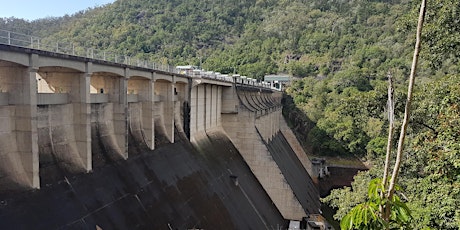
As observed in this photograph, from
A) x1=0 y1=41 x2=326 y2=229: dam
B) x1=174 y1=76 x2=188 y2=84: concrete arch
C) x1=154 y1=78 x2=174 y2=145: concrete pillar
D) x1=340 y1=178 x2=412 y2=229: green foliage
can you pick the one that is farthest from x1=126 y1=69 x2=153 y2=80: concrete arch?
x1=340 y1=178 x2=412 y2=229: green foliage

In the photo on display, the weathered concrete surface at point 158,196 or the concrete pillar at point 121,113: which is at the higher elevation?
the concrete pillar at point 121,113

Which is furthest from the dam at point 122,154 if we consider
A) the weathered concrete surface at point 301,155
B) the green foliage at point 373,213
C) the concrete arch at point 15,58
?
the weathered concrete surface at point 301,155

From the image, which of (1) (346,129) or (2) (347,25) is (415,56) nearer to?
(1) (346,129)

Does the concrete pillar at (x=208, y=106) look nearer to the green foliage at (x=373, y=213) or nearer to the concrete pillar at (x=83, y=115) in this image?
the concrete pillar at (x=83, y=115)

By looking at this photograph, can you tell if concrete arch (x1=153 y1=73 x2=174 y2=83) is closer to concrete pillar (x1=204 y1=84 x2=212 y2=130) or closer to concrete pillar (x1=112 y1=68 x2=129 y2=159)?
concrete pillar (x1=112 y1=68 x2=129 y2=159)

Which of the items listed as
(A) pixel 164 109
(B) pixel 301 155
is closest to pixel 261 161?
(A) pixel 164 109

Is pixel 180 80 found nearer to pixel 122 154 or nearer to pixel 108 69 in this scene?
pixel 122 154
